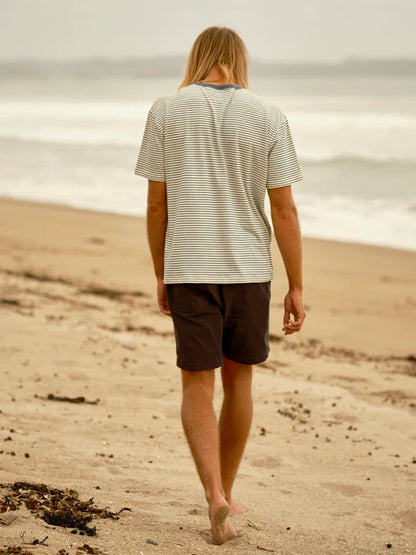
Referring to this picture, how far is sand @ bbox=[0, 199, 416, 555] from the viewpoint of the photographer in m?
3.07

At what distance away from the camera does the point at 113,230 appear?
39.0 feet

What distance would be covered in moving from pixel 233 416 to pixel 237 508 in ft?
1.40

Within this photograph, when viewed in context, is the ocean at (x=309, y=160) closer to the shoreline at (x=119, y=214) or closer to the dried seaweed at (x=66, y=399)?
the shoreline at (x=119, y=214)

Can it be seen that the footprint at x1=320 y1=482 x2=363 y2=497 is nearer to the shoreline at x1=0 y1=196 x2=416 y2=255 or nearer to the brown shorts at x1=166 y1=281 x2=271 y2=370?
the brown shorts at x1=166 y1=281 x2=271 y2=370

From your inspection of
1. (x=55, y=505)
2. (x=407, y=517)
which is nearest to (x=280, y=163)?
(x=55, y=505)

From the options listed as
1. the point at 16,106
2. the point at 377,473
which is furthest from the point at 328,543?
the point at 16,106

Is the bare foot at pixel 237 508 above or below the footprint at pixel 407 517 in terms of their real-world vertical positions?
above

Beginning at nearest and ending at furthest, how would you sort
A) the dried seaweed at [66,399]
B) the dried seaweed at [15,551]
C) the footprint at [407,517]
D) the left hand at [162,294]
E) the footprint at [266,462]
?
the dried seaweed at [15,551] < the left hand at [162,294] < the footprint at [407,517] < the footprint at [266,462] < the dried seaweed at [66,399]

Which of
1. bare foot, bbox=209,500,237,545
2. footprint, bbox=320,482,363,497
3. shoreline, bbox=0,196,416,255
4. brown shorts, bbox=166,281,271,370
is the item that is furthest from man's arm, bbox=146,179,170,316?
shoreline, bbox=0,196,416,255

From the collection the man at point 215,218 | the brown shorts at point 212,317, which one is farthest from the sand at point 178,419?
the brown shorts at point 212,317

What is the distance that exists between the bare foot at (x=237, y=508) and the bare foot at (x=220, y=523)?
0.37 metres

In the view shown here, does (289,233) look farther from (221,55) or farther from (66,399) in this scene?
(66,399)

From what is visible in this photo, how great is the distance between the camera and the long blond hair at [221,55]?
2.90 meters

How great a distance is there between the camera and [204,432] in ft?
9.55
